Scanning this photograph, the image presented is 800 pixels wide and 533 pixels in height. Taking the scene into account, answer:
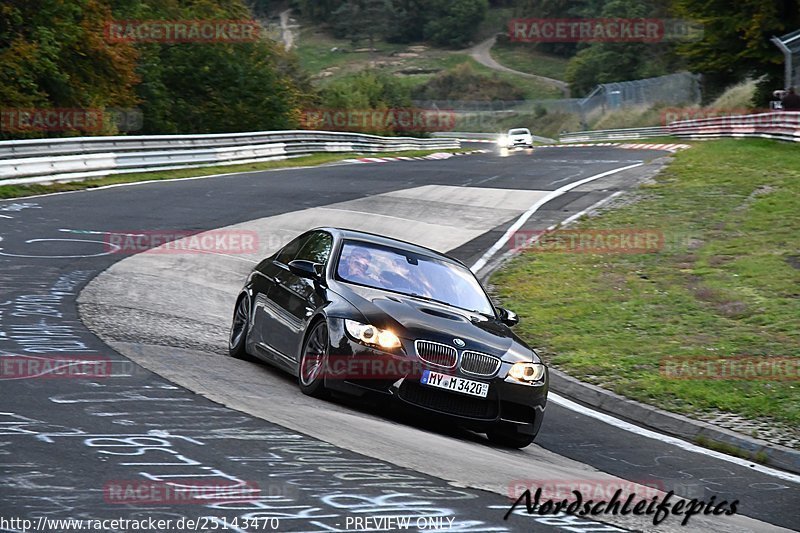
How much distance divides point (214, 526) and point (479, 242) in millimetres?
15984

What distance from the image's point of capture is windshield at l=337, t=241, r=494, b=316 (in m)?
9.68

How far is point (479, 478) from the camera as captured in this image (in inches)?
257

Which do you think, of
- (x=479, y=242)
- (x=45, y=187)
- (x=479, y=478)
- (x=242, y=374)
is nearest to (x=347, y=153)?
(x=45, y=187)

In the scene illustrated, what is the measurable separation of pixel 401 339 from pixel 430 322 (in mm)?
374

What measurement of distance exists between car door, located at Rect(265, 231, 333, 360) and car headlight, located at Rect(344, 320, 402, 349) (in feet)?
2.18

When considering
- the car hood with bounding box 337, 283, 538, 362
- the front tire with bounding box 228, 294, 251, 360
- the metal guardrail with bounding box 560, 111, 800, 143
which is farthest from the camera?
the metal guardrail with bounding box 560, 111, 800, 143

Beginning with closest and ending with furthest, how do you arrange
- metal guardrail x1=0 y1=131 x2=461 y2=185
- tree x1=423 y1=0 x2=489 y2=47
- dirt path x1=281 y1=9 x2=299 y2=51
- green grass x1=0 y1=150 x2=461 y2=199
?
green grass x1=0 y1=150 x2=461 y2=199, metal guardrail x1=0 y1=131 x2=461 y2=185, tree x1=423 y1=0 x2=489 y2=47, dirt path x1=281 y1=9 x2=299 y2=51

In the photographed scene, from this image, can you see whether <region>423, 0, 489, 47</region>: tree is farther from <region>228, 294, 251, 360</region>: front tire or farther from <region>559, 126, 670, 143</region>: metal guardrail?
<region>228, 294, 251, 360</region>: front tire

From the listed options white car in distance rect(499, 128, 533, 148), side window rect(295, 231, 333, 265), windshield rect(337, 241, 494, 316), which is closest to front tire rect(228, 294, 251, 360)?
side window rect(295, 231, 333, 265)

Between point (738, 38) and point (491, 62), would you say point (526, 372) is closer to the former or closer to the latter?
point (738, 38)

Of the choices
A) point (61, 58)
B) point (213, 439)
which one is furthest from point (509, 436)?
point (61, 58)

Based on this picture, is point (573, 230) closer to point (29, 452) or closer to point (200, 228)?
point (200, 228)

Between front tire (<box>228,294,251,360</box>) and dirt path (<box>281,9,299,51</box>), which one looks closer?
front tire (<box>228,294,251,360</box>)

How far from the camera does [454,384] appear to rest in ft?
27.7
